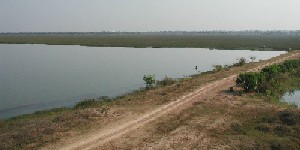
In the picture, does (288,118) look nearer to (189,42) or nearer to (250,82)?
(250,82)

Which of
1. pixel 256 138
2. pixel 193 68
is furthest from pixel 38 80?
pixel 256 138

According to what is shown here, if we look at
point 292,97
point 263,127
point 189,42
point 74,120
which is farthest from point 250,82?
point 189,42

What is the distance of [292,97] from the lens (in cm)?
2472

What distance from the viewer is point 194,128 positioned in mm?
15844

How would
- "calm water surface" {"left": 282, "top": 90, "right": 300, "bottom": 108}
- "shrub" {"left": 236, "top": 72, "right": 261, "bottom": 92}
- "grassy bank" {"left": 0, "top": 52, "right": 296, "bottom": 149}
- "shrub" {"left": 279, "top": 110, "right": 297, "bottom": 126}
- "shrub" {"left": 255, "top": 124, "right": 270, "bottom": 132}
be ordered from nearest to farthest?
"grassy bank" {"left": 0, "top": 52, "right": 296, "bottom": 149}
"shrub" {"left": 255, "top": 124, "right": 270, "bottom": 132}
"shrub" {"left": 279, "top": 110, "right": 297, "bottom": 126}
"calm water surface" {"left": 282, "top": 90, "right": 300, "bottom": 108}
"shrub" {"left": 236, "top": 72, "right": 261, "bottom": 92}

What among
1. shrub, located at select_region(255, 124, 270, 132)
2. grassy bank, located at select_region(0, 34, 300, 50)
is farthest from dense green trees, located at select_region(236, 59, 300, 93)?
grassy bank, located at select_region(0, 34, 300, 50)

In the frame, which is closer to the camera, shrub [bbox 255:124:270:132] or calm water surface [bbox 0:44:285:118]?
shrub [bbox 255:124:270:132]

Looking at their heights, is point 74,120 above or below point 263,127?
above

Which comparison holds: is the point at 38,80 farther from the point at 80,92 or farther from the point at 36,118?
the point at 36,118

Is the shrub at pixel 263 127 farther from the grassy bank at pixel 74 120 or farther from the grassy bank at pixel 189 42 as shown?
the grassy bank at pixel 189 42

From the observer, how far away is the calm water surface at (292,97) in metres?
23.1

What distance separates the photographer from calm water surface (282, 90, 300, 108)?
23100mm

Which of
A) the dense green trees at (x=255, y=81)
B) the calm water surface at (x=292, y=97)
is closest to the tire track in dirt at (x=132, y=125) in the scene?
the dense green trees at (x=255, y=81)

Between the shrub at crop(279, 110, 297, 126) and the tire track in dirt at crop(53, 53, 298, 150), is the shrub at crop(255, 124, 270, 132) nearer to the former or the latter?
the shrub at crop(279, 110, 297, 126)
